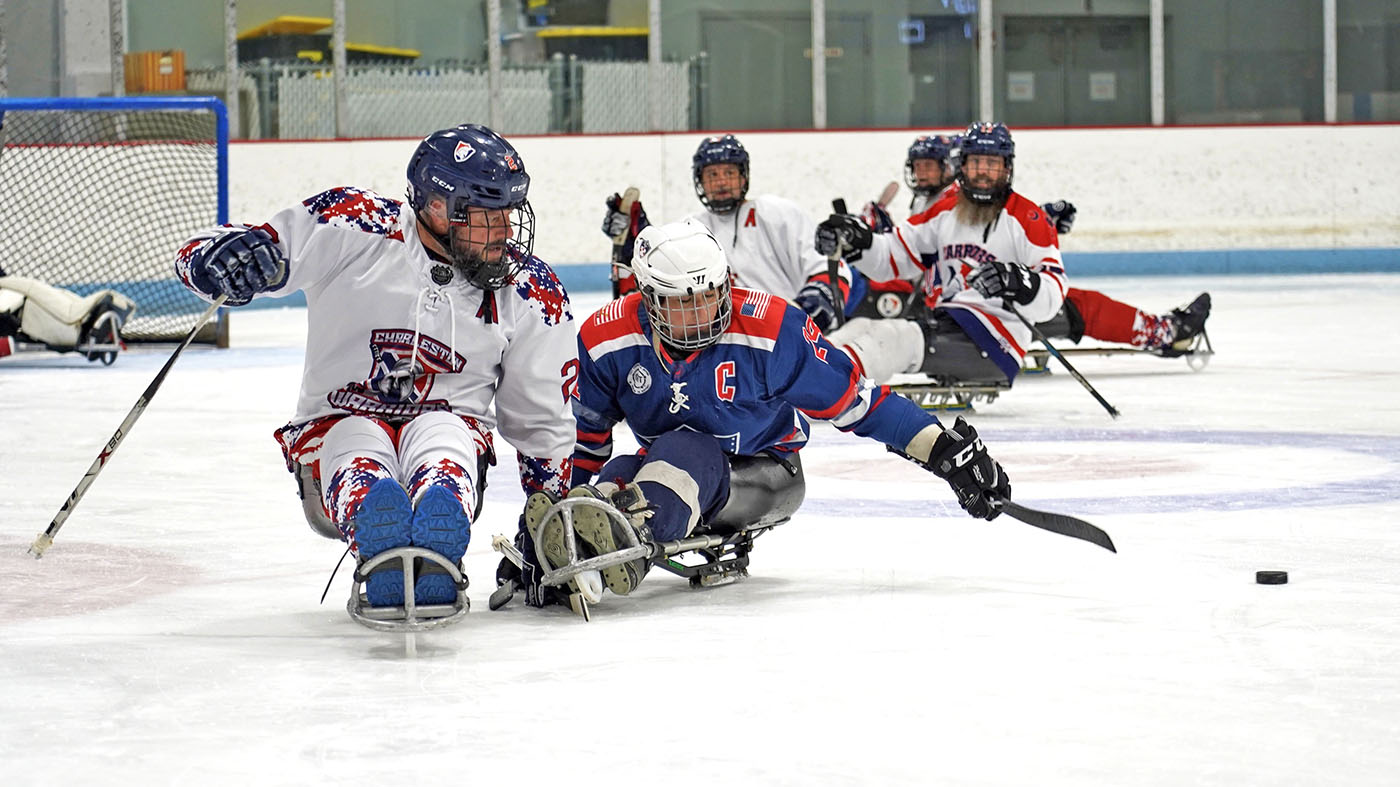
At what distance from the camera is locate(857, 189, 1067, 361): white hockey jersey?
6.80 metres

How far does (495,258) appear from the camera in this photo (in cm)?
312

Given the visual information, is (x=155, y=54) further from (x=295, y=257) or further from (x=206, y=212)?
(x=295, y=257)

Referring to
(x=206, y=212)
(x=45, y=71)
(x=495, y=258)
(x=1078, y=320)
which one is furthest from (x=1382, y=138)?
(x=495, y=258)

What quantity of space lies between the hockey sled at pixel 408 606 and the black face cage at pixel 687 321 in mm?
733

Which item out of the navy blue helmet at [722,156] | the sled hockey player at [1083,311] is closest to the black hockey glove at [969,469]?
the navy blue helmet at [722,156]

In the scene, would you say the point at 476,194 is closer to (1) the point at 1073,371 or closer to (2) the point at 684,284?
(2) the point at 684,284

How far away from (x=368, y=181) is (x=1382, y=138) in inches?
302

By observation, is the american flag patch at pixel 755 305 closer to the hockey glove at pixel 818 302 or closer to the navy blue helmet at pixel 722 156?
the hockey glove at pixel 818 302

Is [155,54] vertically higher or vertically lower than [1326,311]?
higher

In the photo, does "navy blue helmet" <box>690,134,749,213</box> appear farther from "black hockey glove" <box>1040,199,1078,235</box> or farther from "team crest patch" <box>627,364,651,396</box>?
"team crest patch" <box>627,364,651,396</box>

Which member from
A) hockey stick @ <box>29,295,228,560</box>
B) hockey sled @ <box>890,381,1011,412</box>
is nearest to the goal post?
hockey sled @ <box>890,381,1011,412</box>

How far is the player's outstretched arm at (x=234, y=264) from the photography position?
299 cm

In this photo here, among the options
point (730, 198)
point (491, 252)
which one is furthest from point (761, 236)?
point (491, 252)

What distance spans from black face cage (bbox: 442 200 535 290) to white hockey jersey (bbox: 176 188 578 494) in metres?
0.03
